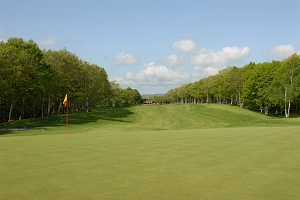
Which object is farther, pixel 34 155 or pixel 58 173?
pixel 34 155

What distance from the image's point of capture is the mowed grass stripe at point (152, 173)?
775 cm

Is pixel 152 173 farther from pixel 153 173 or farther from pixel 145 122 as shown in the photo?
pixel 145 122

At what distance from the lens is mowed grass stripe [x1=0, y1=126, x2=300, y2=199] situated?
7.75 meters

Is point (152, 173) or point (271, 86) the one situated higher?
point (271, 86)

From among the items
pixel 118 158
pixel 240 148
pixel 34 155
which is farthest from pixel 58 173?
pixel 240 148

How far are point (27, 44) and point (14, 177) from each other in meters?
48.9

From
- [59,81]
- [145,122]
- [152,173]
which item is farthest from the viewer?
[59,81]

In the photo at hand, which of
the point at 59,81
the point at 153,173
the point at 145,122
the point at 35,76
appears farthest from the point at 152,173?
the point at 59,81

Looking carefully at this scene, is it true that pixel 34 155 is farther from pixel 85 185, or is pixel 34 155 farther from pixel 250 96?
pixel 250 96

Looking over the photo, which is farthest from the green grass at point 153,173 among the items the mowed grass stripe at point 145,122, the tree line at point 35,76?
the tree line at point 35,76

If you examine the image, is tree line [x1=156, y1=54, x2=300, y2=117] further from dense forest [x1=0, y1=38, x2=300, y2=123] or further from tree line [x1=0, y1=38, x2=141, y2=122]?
tree line [x1=0, y1=38, x2=141, y2=122]

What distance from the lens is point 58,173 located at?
10.1 meters

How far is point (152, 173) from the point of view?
9969mm

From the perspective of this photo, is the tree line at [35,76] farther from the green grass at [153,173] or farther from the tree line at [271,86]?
the tree line at [271,86]
